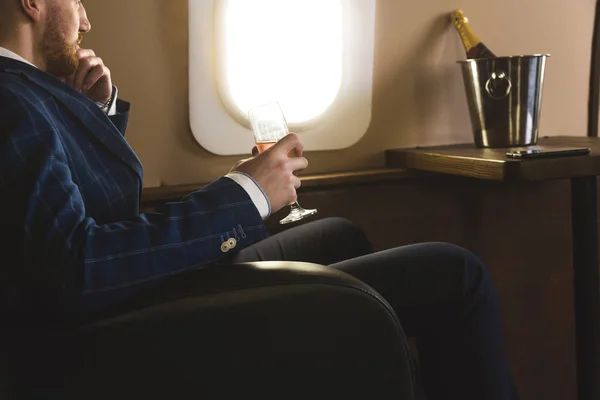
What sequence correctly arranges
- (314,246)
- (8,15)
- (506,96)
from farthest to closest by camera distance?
(506,96), (314,246), (8,15)

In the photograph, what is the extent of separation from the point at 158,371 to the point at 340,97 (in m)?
1.17

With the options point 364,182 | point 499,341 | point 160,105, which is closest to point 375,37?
point 364,182

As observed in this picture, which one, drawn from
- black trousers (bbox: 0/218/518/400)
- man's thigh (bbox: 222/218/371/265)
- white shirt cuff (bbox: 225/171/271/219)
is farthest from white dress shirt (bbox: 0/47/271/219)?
man's thigh (bbox: 222/218/371/265)

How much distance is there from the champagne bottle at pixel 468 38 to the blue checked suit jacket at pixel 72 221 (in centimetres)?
112

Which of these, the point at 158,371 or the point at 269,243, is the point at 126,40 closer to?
the point at 269,243

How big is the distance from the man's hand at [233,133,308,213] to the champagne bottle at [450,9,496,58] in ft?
3.21

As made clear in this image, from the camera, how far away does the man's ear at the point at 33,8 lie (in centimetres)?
111

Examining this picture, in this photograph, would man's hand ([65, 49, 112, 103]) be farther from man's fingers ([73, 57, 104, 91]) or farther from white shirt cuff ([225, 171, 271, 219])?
white shirt cuff ([225, 171, 271, 219])

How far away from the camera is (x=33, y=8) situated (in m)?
1.12

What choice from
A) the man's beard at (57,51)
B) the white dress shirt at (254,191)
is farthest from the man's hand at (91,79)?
the white dress shirt at (254,191)

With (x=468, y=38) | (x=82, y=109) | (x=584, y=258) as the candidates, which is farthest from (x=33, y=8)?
(x=584, y=258)

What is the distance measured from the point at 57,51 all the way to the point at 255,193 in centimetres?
45

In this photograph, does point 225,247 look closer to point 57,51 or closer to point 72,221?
point 72,221

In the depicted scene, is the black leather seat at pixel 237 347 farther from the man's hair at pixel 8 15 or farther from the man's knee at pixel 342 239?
the man's knee at pixel 342 239
